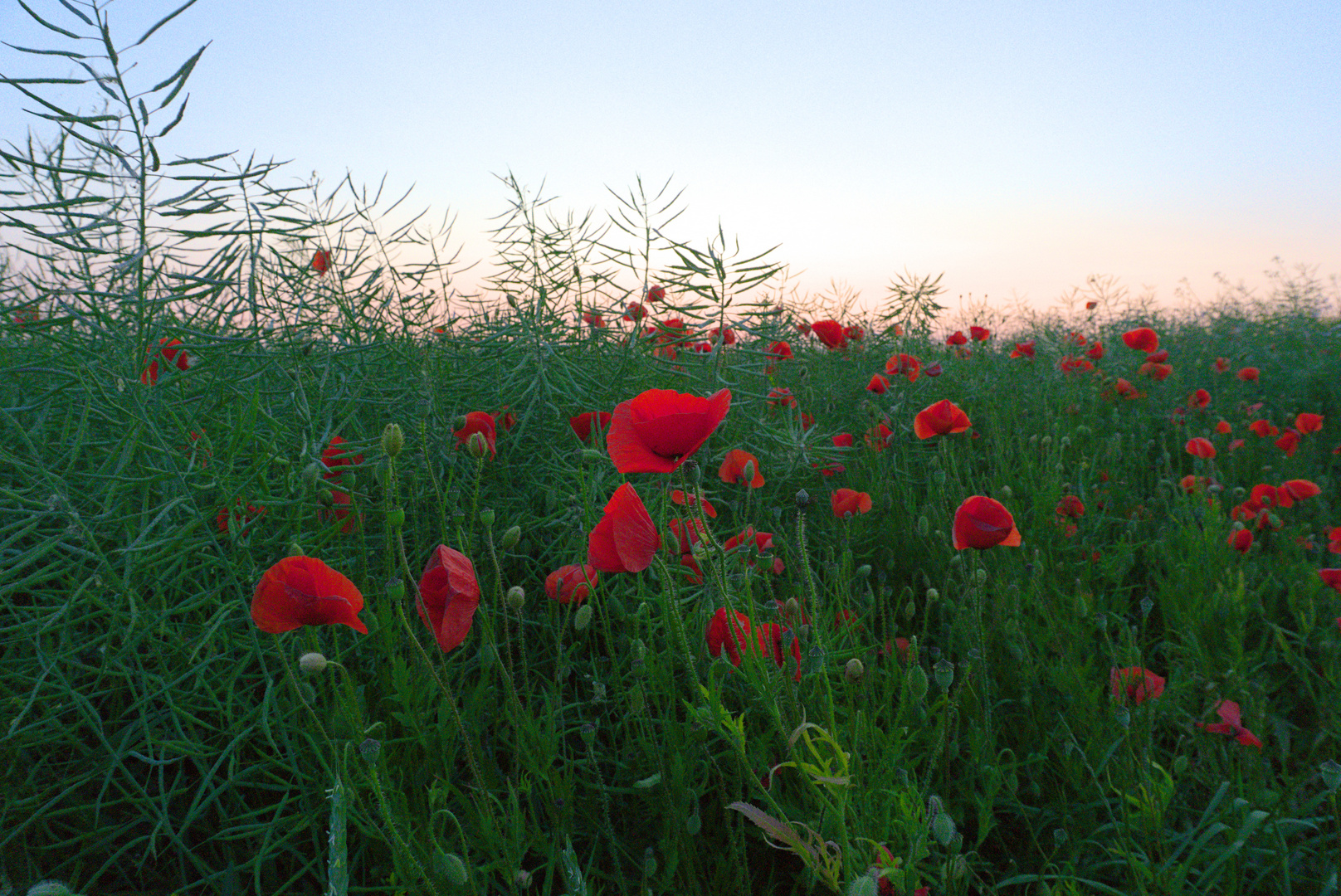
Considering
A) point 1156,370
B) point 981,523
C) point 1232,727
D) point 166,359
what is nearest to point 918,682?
point 981,523

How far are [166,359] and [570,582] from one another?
974 mm

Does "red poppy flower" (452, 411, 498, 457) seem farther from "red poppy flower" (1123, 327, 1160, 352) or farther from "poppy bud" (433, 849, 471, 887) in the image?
"red poppy flower" (1123, 327, 1160, 352)

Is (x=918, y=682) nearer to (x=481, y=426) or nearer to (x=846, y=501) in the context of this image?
(x=846, y=501)

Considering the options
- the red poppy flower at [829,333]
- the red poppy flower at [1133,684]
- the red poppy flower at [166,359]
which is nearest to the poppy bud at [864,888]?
the red poppy flower at [1133,684]

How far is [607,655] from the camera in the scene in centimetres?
181

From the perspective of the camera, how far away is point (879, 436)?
8.84 ft

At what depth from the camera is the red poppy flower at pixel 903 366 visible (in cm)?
302

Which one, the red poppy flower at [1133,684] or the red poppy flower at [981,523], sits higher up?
the red poppy flower at [981,523]

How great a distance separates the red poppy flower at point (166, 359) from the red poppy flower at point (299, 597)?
698 mm

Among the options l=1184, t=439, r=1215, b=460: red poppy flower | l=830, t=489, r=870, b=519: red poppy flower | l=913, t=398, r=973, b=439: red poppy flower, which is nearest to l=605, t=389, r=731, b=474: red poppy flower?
l=830, t=489, r=870, b=519: red poppy flower

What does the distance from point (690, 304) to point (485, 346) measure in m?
0.68

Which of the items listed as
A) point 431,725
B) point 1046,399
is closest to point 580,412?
point 431,725

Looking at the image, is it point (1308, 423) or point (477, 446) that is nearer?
point (477, 446)

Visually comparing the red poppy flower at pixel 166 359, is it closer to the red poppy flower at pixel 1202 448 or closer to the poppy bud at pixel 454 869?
the poppy bud at pixel 454 869
